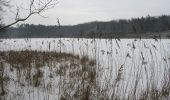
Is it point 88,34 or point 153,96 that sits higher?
point 88,34

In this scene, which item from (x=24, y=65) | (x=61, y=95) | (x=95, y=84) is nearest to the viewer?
(x=61, y=95)

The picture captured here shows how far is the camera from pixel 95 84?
4621 mm

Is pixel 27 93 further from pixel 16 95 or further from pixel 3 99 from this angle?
pixel 3 99

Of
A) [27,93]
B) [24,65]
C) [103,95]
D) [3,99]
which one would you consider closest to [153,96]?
[103,95]

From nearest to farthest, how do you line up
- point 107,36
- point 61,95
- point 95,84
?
point 61,95, point 95,84, point 107,36

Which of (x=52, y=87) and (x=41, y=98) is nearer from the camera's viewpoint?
(x=41, y=98)

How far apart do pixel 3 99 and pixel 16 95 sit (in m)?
0.25

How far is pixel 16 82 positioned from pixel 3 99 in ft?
2.93

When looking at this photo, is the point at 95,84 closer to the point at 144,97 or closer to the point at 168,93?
the point at 144,97

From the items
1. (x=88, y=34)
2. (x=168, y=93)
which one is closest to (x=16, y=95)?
(x=88, y=34)

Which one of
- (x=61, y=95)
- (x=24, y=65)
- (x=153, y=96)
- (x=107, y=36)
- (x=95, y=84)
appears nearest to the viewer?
(x=153, y=96)

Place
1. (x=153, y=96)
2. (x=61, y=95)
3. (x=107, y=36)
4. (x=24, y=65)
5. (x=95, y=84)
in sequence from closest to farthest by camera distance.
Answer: (x=153, y=96) < (x=61, y=95) < (x=95, y=84) < (x=107, y=36) < (x=24, y=65)

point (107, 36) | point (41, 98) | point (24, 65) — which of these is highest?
point (107, 36)

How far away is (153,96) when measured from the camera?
3.72 metres
